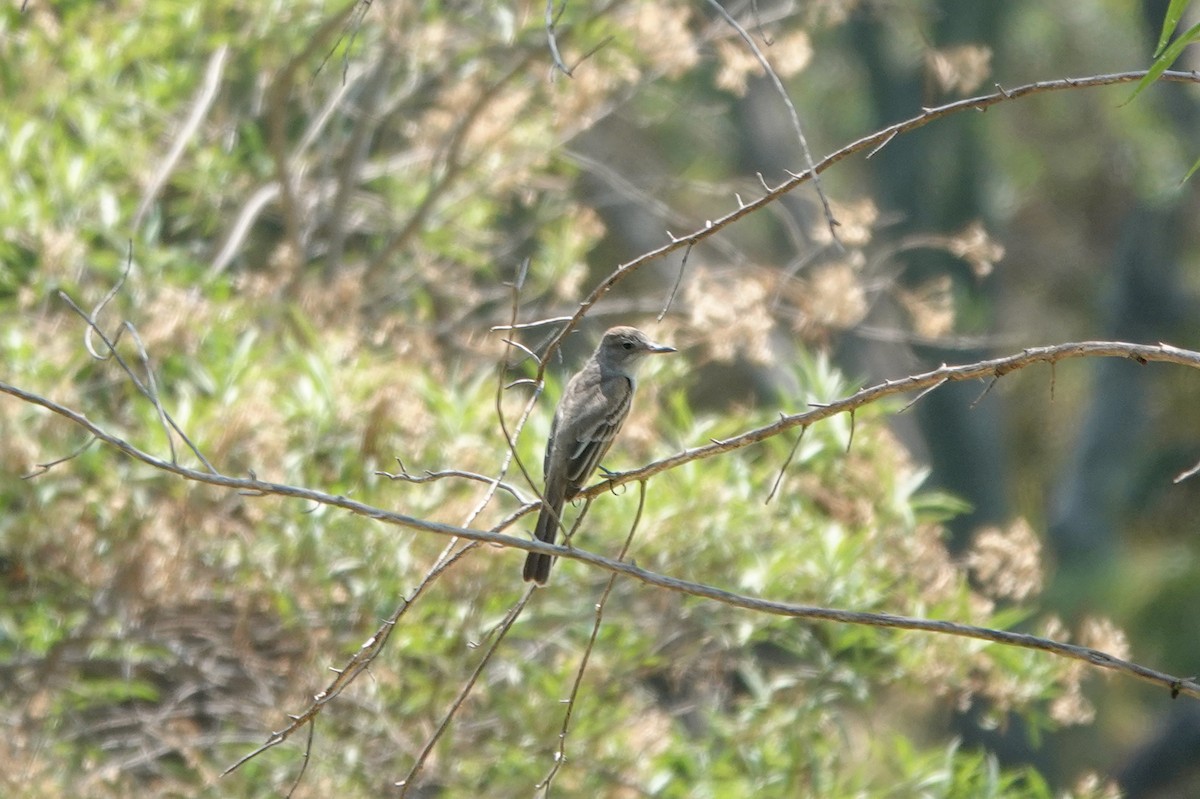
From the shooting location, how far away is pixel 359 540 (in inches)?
247

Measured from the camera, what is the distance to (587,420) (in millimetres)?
5598

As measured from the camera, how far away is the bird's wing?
5.43m

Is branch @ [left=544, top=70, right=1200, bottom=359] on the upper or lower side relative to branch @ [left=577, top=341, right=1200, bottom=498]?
upper

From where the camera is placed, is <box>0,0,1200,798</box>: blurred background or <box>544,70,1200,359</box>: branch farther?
<box>0,0,1200,798</box>: blurred background

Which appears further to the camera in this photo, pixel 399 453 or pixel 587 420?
pixel 399 453

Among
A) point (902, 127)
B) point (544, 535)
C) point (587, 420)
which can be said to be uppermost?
point (587, 420)

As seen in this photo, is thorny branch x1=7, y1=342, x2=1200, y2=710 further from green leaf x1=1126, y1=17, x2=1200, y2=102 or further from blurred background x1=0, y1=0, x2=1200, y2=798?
blurred background x1=0, y1=0, x2=1200, y2=798

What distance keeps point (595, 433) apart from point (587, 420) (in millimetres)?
121

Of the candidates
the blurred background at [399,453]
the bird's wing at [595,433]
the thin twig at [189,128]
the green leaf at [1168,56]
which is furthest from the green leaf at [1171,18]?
the thin twig at [189,128]

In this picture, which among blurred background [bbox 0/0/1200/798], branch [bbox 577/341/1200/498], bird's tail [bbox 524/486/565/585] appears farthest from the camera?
blurred background [bbox 0/0/1200/798]

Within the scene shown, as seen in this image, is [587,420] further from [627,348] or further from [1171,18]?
[1171,18]

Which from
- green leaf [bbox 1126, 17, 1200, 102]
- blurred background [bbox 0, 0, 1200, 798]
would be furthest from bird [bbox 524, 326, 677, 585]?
green leaf [bbox 1126, 17, 1200, 102]

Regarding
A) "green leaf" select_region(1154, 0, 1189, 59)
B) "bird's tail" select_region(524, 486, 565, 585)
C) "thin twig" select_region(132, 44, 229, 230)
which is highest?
"thin twig" select_region(132, 44, 229, 230)

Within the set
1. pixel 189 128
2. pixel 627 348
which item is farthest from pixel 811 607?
pixel 189 128
